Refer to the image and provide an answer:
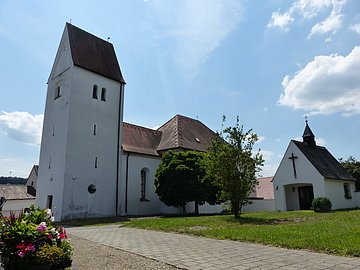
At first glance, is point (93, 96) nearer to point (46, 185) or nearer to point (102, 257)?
point (46, 185)

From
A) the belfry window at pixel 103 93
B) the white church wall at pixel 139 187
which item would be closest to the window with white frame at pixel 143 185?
the white church wall at pixel 139 187

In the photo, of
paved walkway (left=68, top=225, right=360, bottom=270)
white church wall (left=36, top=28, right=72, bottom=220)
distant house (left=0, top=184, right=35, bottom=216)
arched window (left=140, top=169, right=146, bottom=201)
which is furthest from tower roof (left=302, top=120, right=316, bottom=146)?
distant house (left=0, top=184, right=35, bottom=216)

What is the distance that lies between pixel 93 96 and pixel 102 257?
73.3ft

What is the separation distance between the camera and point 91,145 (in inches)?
1043

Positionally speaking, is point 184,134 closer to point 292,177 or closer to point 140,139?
point 140,139

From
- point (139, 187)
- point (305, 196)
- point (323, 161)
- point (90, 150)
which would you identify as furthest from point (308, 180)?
point (90, 150)

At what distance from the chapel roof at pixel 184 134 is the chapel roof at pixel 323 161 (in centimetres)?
924

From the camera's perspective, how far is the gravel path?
6145 millimetres

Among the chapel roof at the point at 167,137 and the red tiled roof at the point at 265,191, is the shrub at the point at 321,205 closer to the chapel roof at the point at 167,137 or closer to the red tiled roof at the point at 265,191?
the chapel roof at the point at 167,137

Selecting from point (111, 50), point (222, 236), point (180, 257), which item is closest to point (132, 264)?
point (180, 257)

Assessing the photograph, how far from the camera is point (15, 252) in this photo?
5.29 m

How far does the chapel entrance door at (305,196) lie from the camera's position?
99.9 ft

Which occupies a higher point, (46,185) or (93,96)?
(93,96)

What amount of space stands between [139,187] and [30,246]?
24.6 meters
